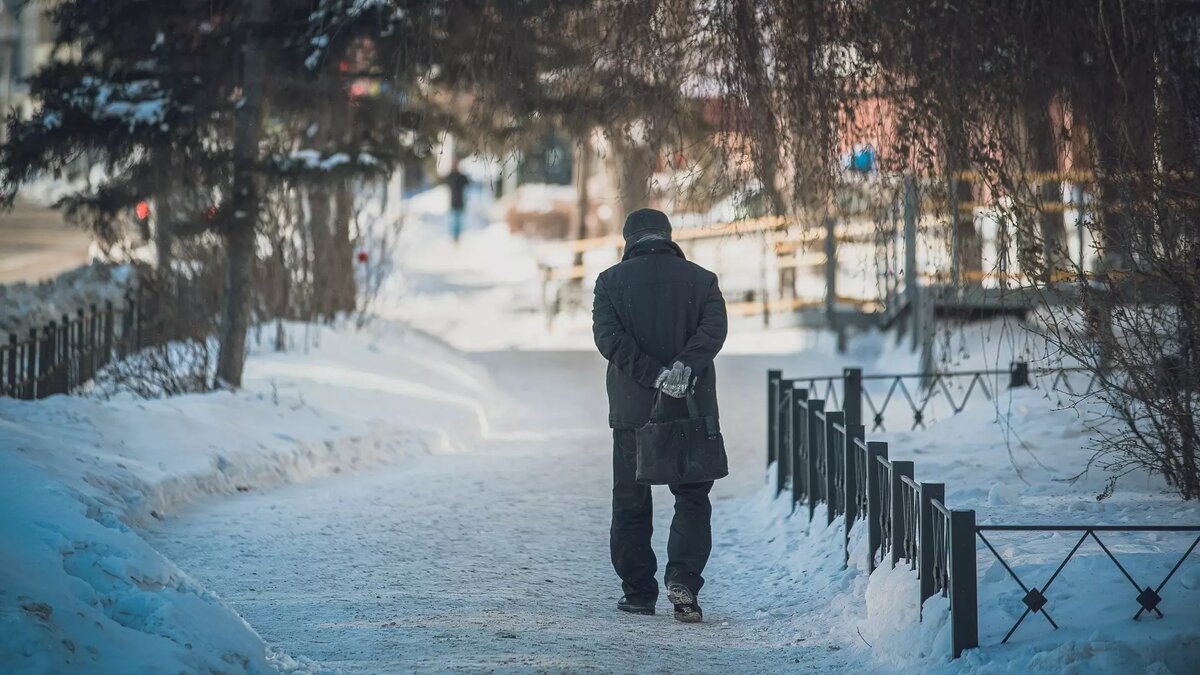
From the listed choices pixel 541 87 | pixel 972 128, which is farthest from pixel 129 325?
pixel 972 128

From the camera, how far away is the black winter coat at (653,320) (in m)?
6.40

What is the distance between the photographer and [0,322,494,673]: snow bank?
4.56m

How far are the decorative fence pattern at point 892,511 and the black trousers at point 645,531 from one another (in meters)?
0.80

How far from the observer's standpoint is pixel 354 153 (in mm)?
11727

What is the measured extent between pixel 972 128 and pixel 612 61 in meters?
2.21

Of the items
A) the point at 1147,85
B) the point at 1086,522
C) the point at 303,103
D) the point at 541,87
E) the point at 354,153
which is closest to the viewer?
the point at 1086,522

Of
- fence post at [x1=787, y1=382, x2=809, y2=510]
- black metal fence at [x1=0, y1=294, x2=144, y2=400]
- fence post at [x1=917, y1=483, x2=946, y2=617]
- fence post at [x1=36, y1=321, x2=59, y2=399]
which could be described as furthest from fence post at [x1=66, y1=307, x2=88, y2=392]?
fence post at [x1=917, y1=483, x2=946, y2=617]

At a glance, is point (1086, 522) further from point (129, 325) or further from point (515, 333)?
point (515, 333)

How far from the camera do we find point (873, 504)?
6609mm

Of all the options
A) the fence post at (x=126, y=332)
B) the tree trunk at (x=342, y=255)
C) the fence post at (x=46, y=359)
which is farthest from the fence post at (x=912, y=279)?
the fence post at (x=46, y=359)

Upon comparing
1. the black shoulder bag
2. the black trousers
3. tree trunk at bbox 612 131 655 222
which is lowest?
the black trousers

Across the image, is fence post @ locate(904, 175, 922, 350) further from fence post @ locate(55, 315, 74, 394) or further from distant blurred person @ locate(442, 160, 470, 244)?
distant blurred person @ locate(442, 160, 470, 244)

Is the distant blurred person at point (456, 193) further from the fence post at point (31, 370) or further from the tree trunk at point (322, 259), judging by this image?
the fence post at point (31, 370)

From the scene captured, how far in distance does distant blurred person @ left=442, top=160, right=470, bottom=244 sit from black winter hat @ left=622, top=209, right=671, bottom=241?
29.8 meters
